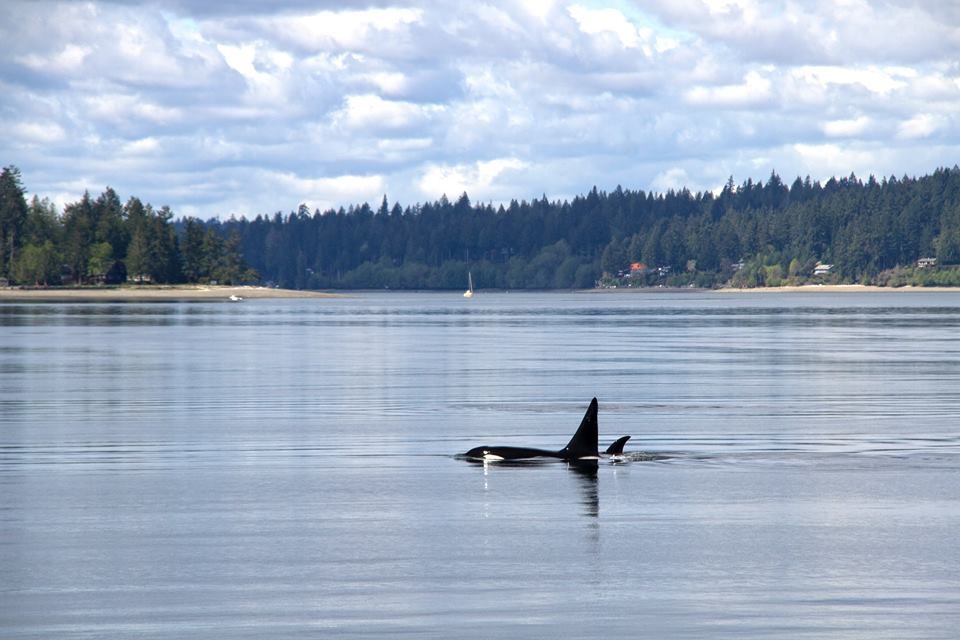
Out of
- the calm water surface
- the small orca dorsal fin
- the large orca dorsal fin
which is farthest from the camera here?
the small orca dorsal fin

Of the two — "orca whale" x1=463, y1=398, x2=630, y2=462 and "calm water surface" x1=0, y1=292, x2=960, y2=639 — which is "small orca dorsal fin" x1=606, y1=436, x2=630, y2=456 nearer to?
"orca whale" x1=463, y1=398, x2=630, y2=462

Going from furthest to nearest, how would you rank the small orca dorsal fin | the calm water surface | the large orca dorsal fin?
the small orca dorsal fin → the large orca dorsal fin → the calm water surface

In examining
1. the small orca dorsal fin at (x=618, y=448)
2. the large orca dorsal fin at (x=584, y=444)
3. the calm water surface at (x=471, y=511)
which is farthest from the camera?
the small orca dorsal fin at (x=618, y=448)

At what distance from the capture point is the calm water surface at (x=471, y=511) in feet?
61.1

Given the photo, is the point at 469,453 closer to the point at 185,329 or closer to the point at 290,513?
the point at 290,513

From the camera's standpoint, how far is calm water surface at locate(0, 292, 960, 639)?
1861 cm

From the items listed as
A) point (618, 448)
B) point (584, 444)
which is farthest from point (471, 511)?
point (618, 448)

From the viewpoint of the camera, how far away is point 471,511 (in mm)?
26688

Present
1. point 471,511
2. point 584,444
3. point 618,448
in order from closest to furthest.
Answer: point 471,511 → point 584,444 → point 618,448

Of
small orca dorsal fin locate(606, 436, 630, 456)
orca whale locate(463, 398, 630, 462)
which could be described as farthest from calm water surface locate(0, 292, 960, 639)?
orca whale locate(463, 398, 630, 462)

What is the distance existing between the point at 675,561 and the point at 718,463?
11.8m

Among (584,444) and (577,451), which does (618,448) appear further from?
(577,451)

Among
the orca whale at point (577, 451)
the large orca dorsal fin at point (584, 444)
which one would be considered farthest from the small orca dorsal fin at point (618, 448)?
the large orca dorsal fin at point (584, 444)

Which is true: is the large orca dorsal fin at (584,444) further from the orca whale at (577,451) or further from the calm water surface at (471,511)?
the calm water surface at (471,511)
